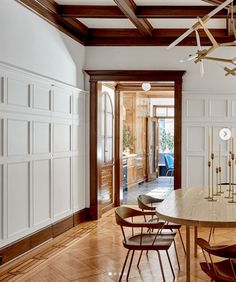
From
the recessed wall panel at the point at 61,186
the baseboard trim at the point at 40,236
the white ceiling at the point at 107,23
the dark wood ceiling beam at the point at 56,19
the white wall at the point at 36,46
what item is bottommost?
the baseboard trim at the point at 40,236

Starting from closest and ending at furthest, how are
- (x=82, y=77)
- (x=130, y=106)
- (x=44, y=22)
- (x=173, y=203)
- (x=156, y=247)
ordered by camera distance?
(x=156, y=247) → (x=173, y=203) → (x=44, y=22) → (x=82, y=77) → (x=130, y=106)

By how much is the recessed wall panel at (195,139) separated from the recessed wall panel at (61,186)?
2.07m

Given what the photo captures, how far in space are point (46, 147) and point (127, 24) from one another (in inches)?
94.7

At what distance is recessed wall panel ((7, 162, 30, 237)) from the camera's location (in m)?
4.22

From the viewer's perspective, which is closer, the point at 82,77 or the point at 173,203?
the point at 173,203

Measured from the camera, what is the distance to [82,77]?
6.64 meters

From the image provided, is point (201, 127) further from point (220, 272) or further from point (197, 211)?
point (220, 272)

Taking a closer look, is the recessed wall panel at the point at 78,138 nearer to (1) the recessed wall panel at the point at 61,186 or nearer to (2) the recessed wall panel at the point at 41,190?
(1) the recessed wall panel at the point at 61,186

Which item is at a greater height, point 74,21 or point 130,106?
point 74,21

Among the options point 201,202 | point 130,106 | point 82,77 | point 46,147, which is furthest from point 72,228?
point 130,106

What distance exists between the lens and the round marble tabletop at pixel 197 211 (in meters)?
2.91

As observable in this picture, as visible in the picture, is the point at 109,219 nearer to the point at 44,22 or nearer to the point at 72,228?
the point at 72,228

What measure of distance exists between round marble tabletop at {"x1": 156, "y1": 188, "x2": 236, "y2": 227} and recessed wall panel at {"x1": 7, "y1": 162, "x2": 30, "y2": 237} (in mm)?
1622

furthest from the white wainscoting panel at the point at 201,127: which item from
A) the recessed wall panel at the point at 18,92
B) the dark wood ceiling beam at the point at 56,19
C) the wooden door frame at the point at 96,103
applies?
the recessed wall panel at the point at 18,92
